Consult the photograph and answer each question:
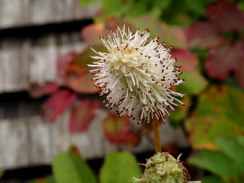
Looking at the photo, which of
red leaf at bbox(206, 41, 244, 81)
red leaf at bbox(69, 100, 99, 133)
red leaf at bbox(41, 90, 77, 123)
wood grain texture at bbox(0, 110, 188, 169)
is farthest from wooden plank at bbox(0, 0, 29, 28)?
red leaf at bbox(206, 41, 244, 81)

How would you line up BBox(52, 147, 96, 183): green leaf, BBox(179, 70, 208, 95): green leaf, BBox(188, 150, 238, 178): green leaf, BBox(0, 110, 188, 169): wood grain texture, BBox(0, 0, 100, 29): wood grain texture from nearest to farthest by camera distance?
BBox(52, 147, 96, 183): green leaf, BBox(188, 150, 238, 178): green leaf, BBox(179, 70, 208, 95): green leaf, BBox(0, 110, 188, 169): wood grain texture, BBox(0, 0, 100, 29): wood grain texture

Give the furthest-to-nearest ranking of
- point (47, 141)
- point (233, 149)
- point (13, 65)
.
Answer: point (13, 65) → point (47, 141) → point (233, 149)

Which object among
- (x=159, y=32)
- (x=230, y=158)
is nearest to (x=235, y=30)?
(x=159, y=32)

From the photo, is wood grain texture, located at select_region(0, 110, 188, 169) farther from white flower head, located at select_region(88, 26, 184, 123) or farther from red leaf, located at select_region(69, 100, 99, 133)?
white flower head, located at select_region(88, 26, 184, 123)

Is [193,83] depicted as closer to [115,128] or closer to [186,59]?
[186,59]

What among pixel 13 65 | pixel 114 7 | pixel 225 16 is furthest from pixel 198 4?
pixel 13 65

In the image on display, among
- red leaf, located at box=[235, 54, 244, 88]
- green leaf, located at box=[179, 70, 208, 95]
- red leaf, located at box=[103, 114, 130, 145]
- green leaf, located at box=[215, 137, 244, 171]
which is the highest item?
red leaf, located at box=[235, 54, 244, 88]
